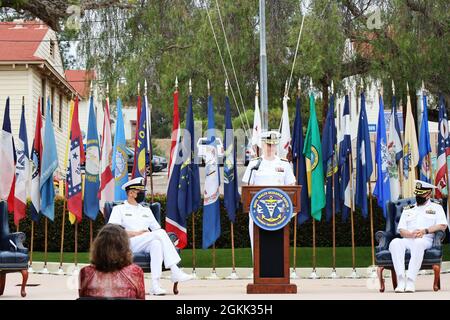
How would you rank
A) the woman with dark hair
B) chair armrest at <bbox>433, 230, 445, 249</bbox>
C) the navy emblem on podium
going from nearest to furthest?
the woman with dark hair
the navy emblem on podium
chair armrest at <bbox>433, 230, 445, 249</bbox>

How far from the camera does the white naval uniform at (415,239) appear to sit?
11.0m

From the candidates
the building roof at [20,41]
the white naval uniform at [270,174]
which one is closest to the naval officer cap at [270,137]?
the white naval uniform at [270,174]

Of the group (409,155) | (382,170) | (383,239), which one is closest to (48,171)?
(382,170)

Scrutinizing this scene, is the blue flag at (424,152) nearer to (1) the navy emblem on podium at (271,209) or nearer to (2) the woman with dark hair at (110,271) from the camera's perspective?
Result: (1) the navy emblem on podium at (271,209)

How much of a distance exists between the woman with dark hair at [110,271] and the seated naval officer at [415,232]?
232 inches

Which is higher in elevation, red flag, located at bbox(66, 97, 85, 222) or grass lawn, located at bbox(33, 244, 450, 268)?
red flag, located at bbox(66, 97, 85, 222)

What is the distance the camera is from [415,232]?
11141 millimetres

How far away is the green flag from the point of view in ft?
48.6

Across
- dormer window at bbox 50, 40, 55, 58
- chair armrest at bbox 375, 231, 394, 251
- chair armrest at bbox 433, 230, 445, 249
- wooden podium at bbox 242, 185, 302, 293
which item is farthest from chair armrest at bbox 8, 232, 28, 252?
dormer window at bbox 50, 40, 55, 58

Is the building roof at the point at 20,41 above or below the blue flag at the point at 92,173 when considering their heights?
above

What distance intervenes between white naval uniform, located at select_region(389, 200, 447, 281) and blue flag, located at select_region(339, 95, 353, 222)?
3468mm

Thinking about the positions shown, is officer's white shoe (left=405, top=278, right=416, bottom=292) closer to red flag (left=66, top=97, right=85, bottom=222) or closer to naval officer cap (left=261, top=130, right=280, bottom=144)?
naval officer cap (left=261, top=130, right=280, bottom=144)

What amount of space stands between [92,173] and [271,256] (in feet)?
16.7
